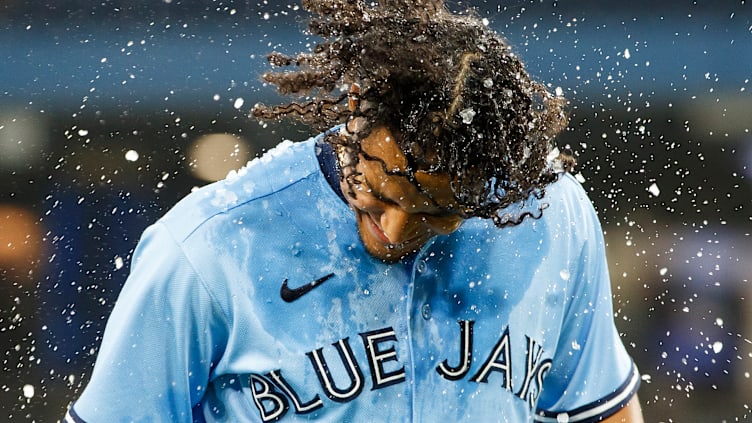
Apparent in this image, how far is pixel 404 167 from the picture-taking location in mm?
1552

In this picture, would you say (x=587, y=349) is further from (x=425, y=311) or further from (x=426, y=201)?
(x=426, y=201)

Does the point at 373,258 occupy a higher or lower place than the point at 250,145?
higher

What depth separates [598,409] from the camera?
2244mm

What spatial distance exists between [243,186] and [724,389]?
15.2ft

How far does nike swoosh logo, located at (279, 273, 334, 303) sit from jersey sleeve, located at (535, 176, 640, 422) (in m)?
0.57

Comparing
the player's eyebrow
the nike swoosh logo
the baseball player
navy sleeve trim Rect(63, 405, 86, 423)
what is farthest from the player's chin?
navy sleeve trim Rect(63, 405, 86, 423)

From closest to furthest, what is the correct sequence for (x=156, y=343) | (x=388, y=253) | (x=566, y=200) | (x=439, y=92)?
(x=439, y=92) → (x=156, y=343) → (x=388, y=253) → (x=566, y=200)

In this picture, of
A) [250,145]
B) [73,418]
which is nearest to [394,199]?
[73,418]

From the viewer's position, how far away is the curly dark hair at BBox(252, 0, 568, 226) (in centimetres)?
153

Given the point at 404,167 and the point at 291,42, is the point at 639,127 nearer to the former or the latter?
the point at 291,42

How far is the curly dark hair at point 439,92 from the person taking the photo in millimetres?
1531

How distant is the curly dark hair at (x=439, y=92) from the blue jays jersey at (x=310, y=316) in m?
0.25

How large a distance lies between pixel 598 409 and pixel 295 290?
843 mm

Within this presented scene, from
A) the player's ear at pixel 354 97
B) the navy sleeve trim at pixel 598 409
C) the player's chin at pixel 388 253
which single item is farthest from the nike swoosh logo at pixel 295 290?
the navy sleeve trim at pixel 598 409
